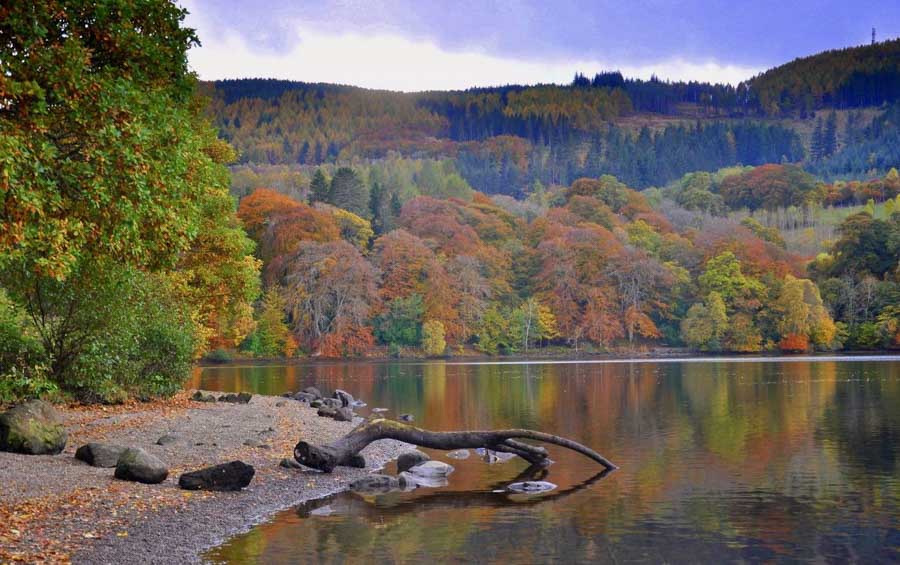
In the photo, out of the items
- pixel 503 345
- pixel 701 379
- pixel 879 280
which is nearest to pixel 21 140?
pixel 701 379

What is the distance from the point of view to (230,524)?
15.2 m

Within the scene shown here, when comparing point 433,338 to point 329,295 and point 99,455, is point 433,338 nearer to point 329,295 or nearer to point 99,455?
point 329,295

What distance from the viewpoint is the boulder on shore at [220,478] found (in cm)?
1712

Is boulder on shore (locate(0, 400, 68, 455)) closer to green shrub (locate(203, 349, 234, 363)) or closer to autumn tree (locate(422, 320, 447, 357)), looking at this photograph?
green shrub (locate(203, 349, 234, 363))

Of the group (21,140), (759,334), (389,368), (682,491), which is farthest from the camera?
(759,334)

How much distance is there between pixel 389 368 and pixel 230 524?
64.0 m

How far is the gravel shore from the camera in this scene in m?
12.7

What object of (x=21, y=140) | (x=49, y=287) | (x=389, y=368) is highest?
(x=21, y=140)

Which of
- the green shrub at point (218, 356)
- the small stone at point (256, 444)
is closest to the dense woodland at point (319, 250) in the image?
the green shrub at point (218, 356)

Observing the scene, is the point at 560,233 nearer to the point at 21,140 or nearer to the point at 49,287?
the point at 49,287

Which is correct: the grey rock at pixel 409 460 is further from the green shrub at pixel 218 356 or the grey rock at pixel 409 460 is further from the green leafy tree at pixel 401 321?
the green leafy tree at pixel 401 321

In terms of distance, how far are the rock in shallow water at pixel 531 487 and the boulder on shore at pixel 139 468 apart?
736 centimetres

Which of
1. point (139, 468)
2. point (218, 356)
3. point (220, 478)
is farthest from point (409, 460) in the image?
point (218, 356)

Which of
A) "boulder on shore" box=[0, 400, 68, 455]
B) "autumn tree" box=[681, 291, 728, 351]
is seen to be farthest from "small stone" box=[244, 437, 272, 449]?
"autumn tree" box=[681, 291, 728, 351]
